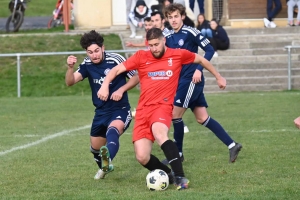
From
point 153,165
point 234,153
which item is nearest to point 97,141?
point 153,165

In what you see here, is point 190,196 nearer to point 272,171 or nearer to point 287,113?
point 272,171

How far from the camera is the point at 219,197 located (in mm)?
6922

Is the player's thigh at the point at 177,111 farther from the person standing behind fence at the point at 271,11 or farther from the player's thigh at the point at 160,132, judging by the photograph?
the person standing behind fence at the point at 271,11

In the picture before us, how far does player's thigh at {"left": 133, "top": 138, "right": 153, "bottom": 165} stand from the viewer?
7602 millimetres

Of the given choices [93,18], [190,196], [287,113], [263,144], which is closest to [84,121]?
[287,113]

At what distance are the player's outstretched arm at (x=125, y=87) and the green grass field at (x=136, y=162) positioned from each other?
90 centimetres

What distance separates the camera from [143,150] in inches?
300

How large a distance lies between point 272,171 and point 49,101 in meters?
10.8

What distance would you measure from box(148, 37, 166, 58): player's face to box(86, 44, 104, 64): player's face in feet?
2.34

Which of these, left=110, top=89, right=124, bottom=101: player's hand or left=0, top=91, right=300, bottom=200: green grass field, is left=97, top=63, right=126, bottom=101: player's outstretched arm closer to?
left=110, top=89, right=124, bottom=101: player's hand

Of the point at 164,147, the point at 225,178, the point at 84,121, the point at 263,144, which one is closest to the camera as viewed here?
the point at 164,147

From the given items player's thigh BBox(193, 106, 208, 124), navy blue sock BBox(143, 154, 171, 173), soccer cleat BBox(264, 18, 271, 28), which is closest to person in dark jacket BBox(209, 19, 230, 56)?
soccer cleat BBox(264, 18, 271, 28)

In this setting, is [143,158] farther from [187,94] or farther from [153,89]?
[187,94]

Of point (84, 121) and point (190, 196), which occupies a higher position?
point (190, 196)
